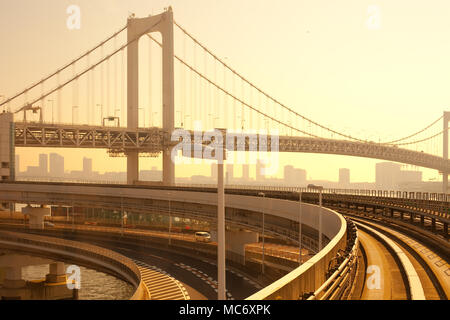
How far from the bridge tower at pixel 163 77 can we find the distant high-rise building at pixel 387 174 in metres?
115

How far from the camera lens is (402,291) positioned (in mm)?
11703

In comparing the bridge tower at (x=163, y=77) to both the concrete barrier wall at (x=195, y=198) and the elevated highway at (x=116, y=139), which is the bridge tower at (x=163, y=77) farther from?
the concrete barrier wall at (x=195, y=198)

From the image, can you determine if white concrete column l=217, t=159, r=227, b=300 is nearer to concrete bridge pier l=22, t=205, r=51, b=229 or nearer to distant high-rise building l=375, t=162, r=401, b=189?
concrete bridge pier l=22, t=205, r=51, b=229

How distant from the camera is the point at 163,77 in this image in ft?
268

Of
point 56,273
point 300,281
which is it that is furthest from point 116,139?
point 300,281

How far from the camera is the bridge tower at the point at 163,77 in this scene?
79875 millimetres

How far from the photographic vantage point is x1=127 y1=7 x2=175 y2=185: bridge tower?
262ft

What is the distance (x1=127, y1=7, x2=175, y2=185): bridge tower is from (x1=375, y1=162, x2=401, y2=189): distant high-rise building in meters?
115

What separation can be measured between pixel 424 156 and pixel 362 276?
11440cm

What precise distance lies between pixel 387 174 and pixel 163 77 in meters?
125

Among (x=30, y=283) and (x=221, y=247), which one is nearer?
(x=221, y=247)

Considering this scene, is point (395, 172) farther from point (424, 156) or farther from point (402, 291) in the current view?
point (402, 291)

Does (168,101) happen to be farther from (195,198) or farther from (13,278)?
(13,278)
